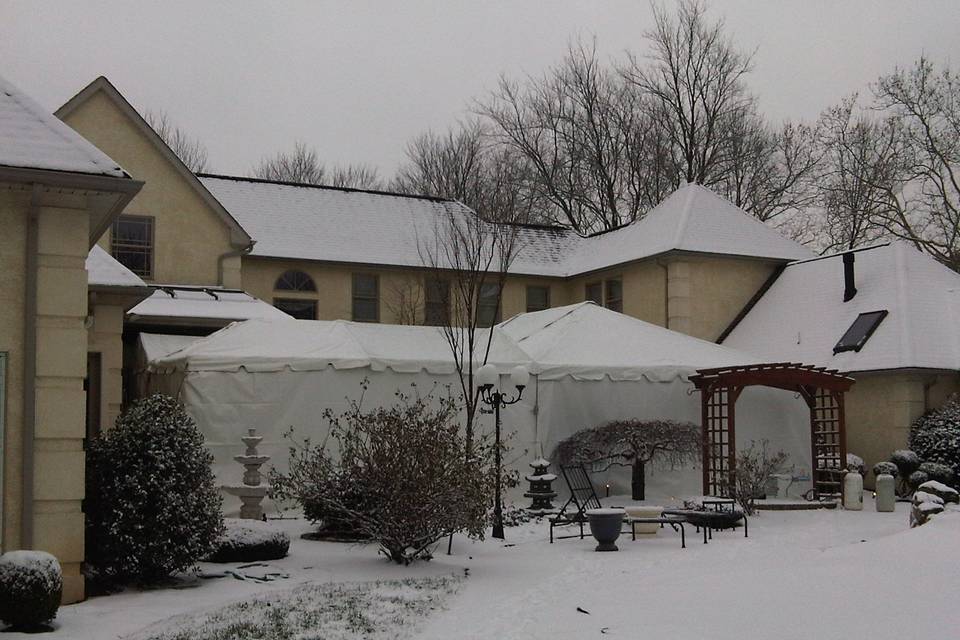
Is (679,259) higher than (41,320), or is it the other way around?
(679,259)

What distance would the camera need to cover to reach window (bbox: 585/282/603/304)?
92.6ft

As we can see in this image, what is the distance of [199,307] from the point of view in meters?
21.4

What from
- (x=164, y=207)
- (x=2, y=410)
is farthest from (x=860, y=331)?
(x=2, y=410)

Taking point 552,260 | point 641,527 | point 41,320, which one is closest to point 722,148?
point 552,260

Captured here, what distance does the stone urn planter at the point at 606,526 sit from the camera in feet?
43.7

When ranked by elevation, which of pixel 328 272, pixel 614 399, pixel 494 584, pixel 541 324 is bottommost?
pixel 494 584

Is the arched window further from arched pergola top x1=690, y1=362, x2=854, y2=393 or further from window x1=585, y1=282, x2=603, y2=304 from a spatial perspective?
arched pergola top x1=690, y1=362, x2=854, y2=393

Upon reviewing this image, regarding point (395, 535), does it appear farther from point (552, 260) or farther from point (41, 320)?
point (552, 260)

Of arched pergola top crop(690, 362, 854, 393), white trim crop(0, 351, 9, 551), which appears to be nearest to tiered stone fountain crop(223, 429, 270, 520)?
white trim crop(0, 351, 9, 551)

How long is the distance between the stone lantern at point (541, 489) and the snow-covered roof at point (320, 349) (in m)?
2.21

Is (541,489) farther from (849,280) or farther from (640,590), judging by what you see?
(849,280)

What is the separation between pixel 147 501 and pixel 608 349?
11523 mm

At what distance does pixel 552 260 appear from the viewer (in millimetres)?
29438

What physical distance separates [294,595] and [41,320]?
3.60 meters
